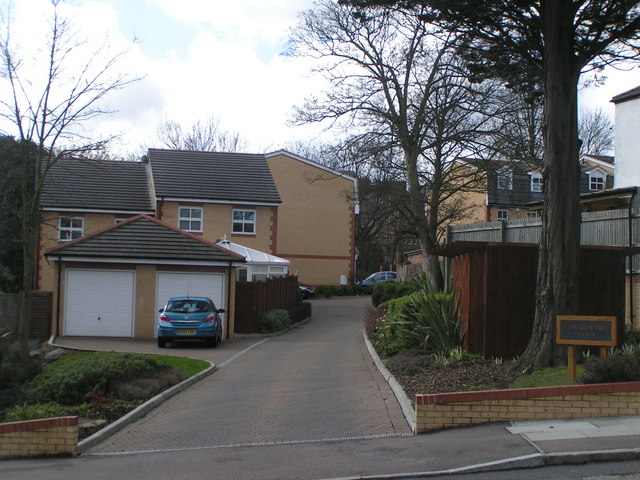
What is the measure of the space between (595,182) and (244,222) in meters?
23.9

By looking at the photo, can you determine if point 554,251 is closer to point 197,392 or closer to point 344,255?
point 197,392

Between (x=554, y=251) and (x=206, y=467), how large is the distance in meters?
6.84

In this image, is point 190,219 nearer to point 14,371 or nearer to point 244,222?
point 244,222

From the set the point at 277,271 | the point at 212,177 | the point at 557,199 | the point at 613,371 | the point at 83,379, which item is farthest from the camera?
the point at 212,177

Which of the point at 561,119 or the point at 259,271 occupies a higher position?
the point at 561,119

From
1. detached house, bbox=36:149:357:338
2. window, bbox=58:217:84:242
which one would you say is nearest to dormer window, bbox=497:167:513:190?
detached house, bbox=36:149:357:338

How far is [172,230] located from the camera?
25672 mm

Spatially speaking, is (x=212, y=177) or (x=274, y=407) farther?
(x=212, y=177)

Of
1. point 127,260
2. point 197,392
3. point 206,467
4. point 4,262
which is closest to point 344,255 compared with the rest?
point 4,262

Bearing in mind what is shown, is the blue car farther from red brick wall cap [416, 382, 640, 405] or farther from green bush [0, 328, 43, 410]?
red brick wall cap [416, 382, 640, 405]

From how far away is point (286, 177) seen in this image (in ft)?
155

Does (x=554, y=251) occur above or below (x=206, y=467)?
above

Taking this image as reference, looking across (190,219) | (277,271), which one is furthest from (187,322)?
(190,219)

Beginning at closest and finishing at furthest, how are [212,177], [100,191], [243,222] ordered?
[100,191] → [243,222] → [212,177]
